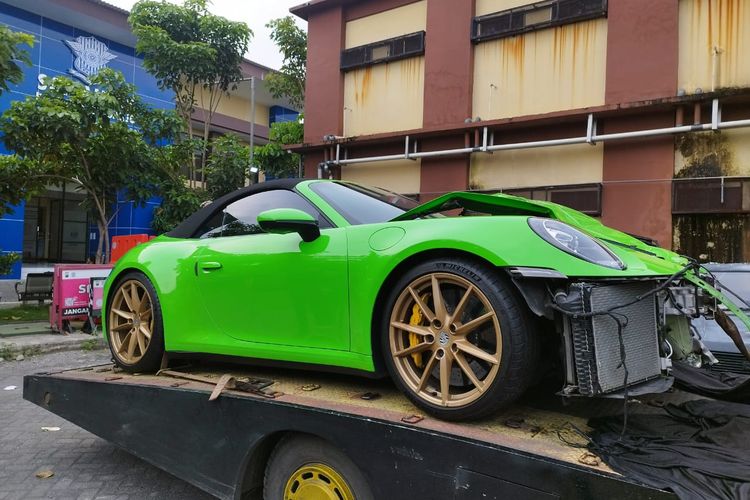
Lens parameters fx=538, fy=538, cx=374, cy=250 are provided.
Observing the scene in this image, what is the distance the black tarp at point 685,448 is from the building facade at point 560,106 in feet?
22.5

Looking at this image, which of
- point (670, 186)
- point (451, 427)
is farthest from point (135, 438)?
point (670, 186)

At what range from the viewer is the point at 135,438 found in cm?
317

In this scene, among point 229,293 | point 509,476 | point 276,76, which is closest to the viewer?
point 509,476

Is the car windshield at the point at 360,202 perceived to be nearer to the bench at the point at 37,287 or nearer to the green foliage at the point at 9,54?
the green foliage at the point at 9,54

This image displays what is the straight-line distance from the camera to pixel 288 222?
8.71 ft

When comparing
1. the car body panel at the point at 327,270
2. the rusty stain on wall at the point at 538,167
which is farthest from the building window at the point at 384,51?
the car body panel at the point at 327,270

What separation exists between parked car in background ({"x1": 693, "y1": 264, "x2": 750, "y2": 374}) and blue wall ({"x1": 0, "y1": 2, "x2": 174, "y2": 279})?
43.1 feet

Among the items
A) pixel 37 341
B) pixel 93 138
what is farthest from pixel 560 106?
pixel 37 341

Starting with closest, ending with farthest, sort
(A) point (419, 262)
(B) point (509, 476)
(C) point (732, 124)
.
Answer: (B) point (509, 476), (A) point (419, 262), (C) point (732, 124)

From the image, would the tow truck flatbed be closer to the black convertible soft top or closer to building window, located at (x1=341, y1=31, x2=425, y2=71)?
the black convertible soft top

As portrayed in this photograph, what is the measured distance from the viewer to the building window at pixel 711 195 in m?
8.03

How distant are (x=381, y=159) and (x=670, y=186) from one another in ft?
18.3

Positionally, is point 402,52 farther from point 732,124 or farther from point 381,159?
point 732,124

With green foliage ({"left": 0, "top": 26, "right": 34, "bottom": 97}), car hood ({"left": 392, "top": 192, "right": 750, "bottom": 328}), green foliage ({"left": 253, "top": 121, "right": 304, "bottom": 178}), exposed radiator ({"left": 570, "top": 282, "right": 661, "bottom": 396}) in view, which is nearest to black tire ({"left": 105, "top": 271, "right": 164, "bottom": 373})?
car hood ({"left": 392, "top": 192, "right": 750, "bottom": 328})
